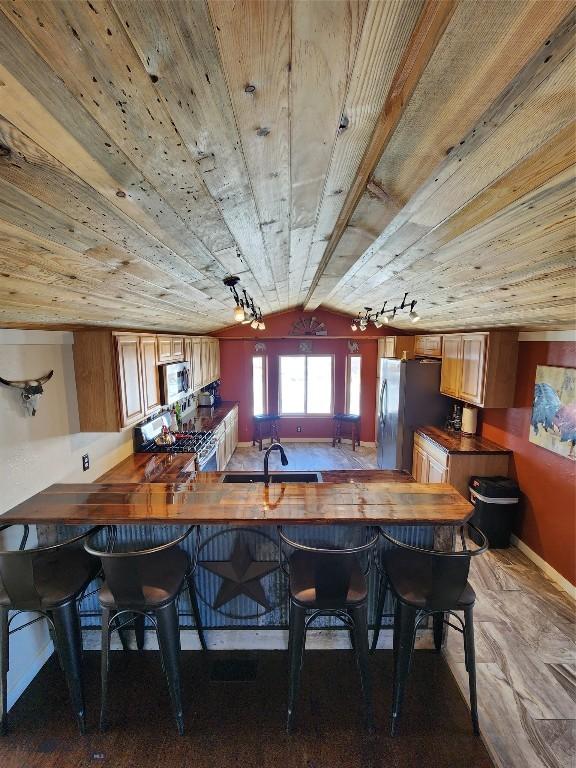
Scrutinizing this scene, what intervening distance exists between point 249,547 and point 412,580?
99 cm

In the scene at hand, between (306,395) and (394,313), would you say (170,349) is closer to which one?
(394,313)

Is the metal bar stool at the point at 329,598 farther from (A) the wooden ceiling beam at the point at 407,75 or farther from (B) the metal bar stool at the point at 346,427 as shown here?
(B) the metal bar stool at the point at 346,427

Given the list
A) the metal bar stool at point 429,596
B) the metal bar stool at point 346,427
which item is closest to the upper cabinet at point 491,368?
the metal bar stool at point 429,596

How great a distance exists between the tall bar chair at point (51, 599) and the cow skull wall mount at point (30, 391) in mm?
746

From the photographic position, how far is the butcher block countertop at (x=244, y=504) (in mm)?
1917

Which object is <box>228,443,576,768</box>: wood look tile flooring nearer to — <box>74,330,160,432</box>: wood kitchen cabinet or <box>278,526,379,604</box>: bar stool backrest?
<box>278,526,379,604</box>: bar stool backrest

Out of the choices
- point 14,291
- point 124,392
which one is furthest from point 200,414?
point 14,291

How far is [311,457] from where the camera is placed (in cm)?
658

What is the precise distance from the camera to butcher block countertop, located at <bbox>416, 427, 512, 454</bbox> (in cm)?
391

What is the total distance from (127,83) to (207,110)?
0.18 meters

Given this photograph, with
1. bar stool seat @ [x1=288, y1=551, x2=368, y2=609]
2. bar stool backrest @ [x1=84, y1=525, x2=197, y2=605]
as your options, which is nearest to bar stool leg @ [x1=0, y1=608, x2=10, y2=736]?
bar stool backrest @ [x1=84, y1=525, x2=197, y2=605]

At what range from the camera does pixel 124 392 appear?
2941 millimetres

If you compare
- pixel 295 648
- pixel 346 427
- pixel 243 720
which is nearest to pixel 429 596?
pixel 295 648

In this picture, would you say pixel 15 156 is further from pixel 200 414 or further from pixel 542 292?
pixel 200 414
